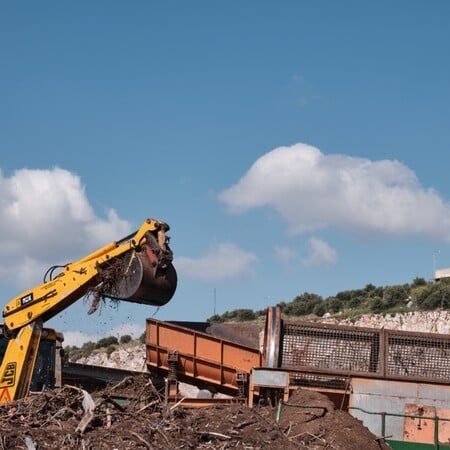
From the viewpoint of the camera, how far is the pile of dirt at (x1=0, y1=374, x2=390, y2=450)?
1028cm

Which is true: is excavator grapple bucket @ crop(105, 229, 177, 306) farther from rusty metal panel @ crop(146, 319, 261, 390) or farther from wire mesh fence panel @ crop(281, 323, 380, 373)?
rusty metal panel @ crop(146, 319, 261, 390)

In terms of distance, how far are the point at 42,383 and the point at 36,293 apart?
1717 millimetres

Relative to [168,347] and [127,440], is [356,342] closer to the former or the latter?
[168,347]

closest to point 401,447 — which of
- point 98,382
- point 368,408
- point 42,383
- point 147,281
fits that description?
point 368,408

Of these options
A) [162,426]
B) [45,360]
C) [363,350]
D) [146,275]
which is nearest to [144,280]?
[146,275]

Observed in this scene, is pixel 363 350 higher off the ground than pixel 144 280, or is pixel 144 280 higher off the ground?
pixel 144 280

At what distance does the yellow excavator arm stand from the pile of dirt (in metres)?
1.35

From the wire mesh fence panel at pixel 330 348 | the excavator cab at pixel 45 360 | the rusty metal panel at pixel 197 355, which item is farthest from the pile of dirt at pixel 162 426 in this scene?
the rusty metal panel at pixel 197 355

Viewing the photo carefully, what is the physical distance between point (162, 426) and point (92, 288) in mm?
3381

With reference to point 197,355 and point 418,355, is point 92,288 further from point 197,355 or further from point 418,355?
point 418,355

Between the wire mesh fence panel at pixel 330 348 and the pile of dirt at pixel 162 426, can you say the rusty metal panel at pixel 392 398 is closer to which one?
the wire mesh fence panel at pixel 330 348

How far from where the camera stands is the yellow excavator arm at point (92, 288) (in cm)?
1315

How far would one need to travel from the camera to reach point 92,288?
13.5 meters

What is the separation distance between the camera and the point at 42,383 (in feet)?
46.9
